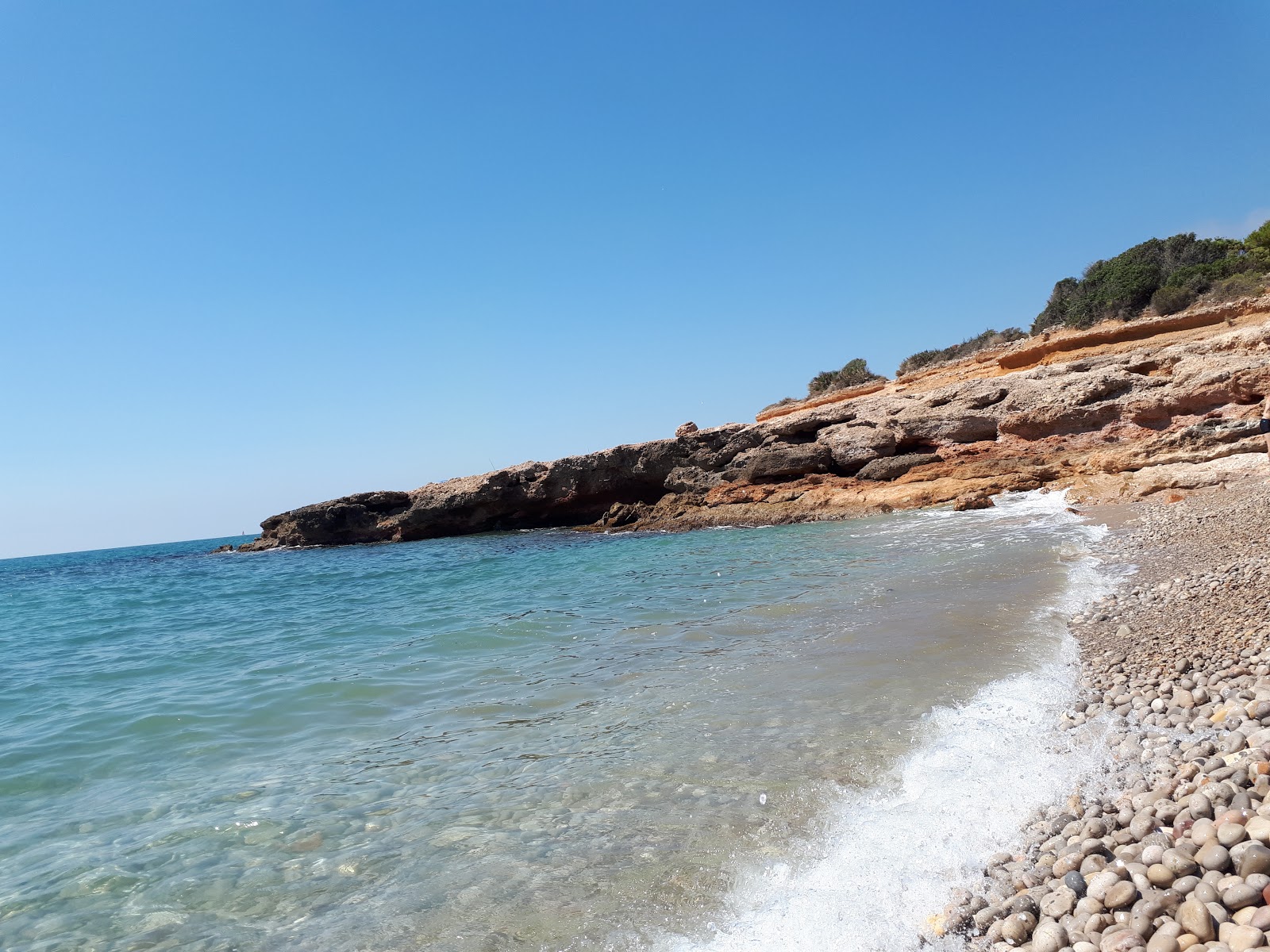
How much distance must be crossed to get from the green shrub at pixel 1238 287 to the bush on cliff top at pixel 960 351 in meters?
9.98

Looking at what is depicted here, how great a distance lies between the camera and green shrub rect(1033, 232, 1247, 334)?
2836cm

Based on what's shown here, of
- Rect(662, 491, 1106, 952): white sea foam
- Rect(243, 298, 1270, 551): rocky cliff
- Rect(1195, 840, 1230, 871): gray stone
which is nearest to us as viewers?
Rect(1195, 840, 1230, 871): gray stone

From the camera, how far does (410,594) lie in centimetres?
1352

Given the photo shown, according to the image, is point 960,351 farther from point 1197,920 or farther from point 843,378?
point 1197,920

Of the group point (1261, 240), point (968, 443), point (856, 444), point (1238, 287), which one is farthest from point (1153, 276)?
point (856, 444)

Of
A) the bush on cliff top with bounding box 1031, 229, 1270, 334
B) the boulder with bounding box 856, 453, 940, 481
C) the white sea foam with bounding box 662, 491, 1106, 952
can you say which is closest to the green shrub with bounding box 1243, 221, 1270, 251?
the bush on cliff top with bounding box 1031, 229, 1270, 334

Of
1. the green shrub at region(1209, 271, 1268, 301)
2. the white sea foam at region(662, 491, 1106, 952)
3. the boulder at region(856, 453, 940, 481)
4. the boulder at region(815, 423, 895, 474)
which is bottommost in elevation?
the white sea foam at region(662, 491, 1106, 952)

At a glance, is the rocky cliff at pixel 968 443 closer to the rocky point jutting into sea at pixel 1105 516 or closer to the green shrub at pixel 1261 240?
the rocky point jutting into sea at pixel 1105 516

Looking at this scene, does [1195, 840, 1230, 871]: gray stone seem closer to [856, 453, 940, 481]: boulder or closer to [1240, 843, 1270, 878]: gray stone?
[1240, 843, 1270, 878]: gray stone

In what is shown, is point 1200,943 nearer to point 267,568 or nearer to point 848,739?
point 848,739

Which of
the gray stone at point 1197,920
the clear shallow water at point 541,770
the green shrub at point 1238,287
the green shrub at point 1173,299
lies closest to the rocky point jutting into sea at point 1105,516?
the gray stone at point 1197,920

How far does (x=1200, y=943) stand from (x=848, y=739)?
2327mm

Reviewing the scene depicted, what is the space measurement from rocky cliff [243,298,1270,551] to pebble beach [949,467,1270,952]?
12203mm

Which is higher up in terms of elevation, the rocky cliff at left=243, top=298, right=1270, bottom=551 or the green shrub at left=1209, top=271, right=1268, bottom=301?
the green shrub at left=1209, top=271, right=1268, bottom=301
